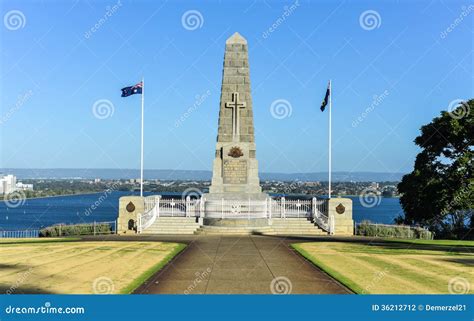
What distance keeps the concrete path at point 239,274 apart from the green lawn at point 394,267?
61 centimetres

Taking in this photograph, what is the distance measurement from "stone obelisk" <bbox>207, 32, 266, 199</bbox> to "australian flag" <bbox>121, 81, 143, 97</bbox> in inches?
212

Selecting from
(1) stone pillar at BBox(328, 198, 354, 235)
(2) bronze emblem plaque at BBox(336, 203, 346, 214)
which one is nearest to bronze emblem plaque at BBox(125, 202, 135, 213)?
(1) stone pillar at BBox(328, 198, 354, 235)

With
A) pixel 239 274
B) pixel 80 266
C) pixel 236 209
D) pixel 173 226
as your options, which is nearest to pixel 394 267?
pixel 239 274

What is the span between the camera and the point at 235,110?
31922 millimetres

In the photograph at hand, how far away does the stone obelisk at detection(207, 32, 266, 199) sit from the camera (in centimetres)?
3170

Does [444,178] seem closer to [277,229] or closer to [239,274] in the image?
[277,229]

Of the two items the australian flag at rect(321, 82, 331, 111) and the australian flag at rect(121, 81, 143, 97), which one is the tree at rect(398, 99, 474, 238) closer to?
the australian flag at rect(321, 82, 331, 111)

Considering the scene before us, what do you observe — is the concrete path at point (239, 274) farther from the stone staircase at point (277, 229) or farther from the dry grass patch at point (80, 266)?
the stone staircase at point (277, 229)

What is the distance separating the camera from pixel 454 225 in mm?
37531

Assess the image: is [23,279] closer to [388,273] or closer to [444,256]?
[388,273]

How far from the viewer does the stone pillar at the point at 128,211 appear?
2762 cm

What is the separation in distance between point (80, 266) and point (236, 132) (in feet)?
65.5

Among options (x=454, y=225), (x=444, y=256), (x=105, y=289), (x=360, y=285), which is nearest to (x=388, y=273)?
(x=360, y=285)

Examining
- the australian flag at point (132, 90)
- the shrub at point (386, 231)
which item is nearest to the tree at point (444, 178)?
the shrub at point (386, 231)
